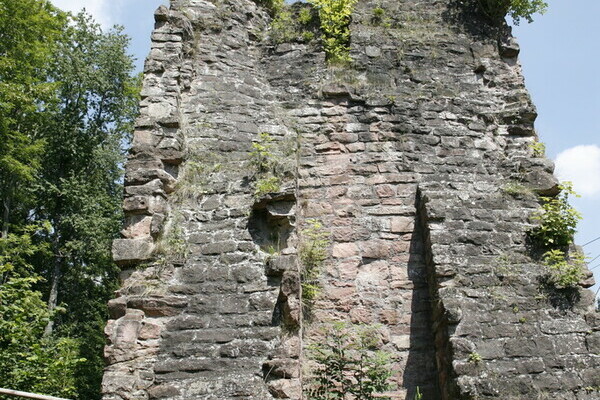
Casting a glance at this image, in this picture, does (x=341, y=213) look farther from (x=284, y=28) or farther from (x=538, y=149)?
(x=284, y=28)

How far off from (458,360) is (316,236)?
2.05 metres

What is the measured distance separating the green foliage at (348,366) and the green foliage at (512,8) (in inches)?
203

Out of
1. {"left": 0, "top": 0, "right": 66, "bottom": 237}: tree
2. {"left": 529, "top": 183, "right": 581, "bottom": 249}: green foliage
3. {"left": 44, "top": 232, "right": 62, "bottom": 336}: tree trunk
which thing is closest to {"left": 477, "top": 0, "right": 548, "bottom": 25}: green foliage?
{"left": 529, "top": 183, "right": 581, "bottom": 249}: green foliage

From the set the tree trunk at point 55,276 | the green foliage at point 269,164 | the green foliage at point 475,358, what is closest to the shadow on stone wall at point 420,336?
the green foliage at point 475,358

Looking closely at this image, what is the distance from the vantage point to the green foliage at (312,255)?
218 inches

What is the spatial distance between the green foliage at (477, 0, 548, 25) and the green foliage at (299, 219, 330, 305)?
172 inches

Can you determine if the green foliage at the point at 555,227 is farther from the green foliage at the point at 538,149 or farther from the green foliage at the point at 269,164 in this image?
the green foliage at the point at 269,164

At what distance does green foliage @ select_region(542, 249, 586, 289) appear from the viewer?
5.02m

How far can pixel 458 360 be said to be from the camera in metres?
4.54

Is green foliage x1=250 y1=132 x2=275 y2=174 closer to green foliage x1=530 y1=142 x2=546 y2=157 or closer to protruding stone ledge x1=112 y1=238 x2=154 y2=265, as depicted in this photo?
protruding stone ledge x1=112 y1=238 x2=154 y2=265

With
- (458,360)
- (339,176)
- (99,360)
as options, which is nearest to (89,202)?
(99,360)

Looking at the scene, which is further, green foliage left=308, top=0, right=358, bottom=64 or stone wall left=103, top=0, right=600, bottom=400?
green foliage left=308, top=0, right=358, bottom=64

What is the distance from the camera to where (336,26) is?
7641 mm

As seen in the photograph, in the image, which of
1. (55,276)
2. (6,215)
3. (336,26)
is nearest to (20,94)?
(6,215)
